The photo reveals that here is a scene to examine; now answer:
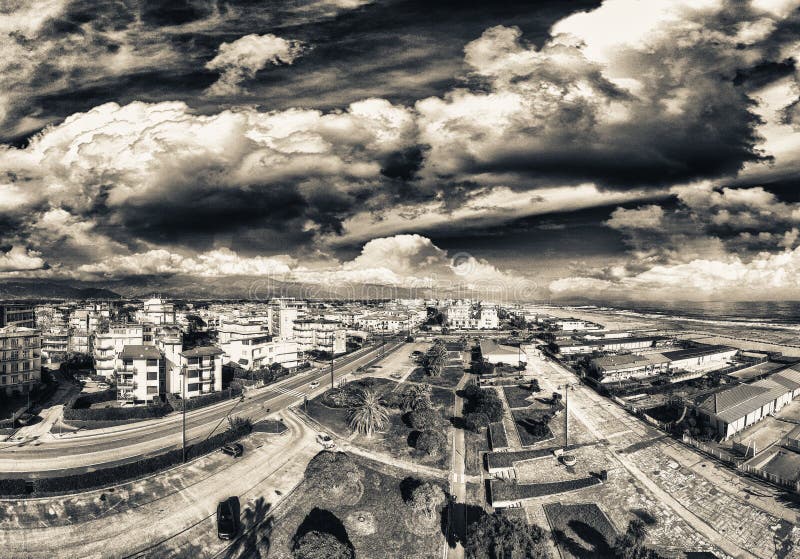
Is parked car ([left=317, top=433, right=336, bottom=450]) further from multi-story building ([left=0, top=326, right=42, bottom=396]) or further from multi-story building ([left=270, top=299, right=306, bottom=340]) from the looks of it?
multi-story building ([left=270, top=299, right=306, bottom=340])

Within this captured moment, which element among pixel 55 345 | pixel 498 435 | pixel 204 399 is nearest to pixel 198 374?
pixel 204 399

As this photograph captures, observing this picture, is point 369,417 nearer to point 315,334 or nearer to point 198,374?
point 198,374

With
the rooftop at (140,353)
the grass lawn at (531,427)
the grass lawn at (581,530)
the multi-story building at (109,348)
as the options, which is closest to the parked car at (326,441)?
the grass lawn at (531,427)

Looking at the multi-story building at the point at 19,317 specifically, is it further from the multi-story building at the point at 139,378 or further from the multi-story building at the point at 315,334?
the multi-story building at the point at 139,378

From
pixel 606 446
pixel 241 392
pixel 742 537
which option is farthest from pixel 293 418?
pixel 742 537

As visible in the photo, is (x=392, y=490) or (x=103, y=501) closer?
(x=103, y=501)

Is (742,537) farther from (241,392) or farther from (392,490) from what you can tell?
(241,392)
